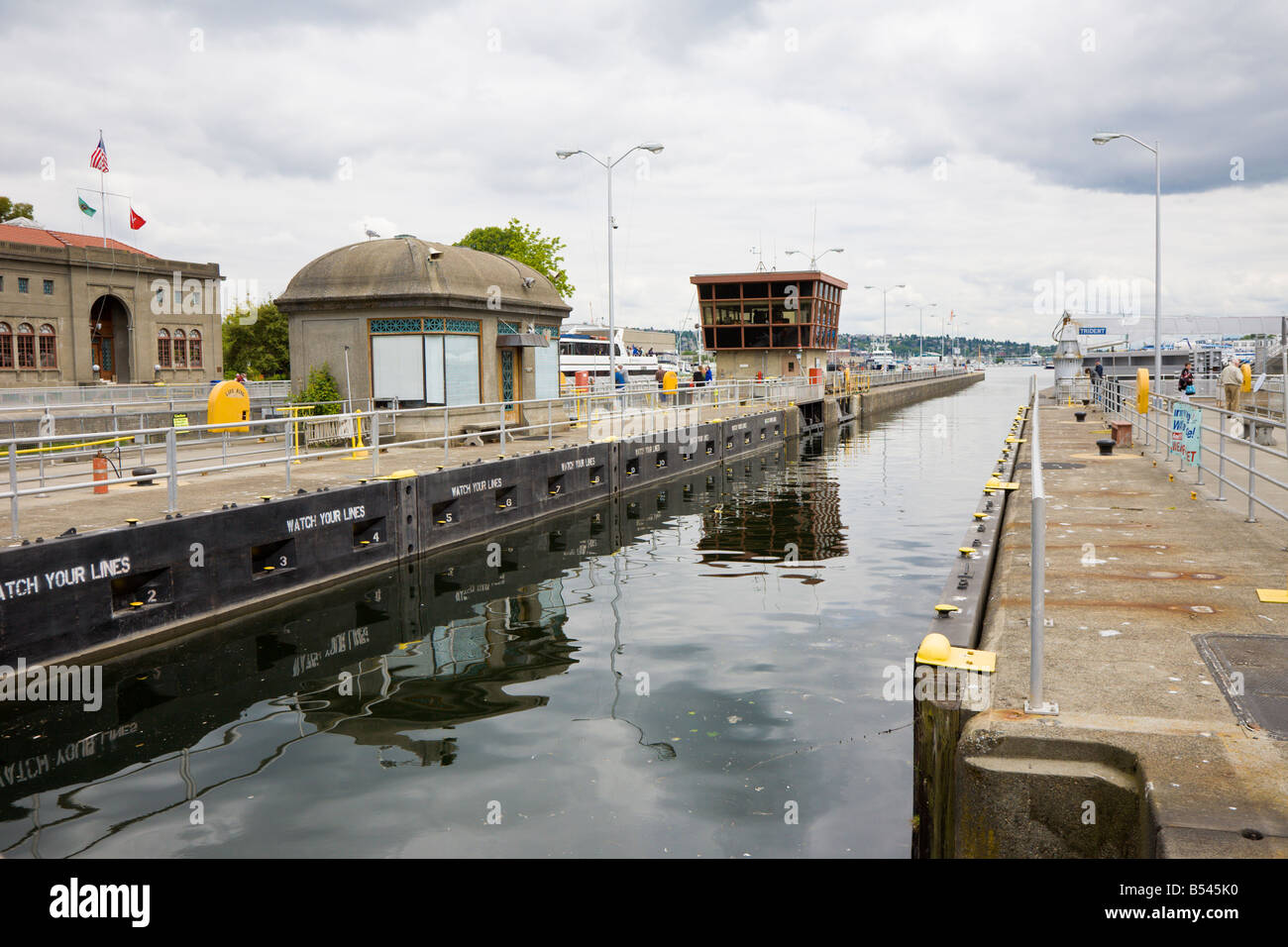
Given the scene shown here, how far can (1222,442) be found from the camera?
1492 centimetres

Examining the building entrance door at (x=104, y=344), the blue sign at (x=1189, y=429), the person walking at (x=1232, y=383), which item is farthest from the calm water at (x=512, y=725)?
the building entrance door at (x=104, y=344)

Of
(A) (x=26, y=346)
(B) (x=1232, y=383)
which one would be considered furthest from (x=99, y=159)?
(B) (x=1232, y=383)

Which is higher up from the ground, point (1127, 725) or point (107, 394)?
point (107, 394)

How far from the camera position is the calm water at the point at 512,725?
723cm

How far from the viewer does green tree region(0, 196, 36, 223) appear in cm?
7669

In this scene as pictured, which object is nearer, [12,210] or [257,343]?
[257,343]

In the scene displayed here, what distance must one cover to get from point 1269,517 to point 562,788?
10.7m

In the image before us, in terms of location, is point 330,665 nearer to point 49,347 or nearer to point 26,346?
point 26,346

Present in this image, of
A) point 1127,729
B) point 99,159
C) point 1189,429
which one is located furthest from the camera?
point 99,159

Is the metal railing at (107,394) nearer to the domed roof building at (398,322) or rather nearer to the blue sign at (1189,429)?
the domed roof building at (398,322)

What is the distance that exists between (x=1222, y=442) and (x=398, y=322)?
20037mm

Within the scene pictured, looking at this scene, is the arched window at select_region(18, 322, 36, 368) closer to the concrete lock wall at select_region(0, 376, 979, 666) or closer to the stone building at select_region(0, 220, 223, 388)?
the stone building at select_region(0, 220, 223, 388)
